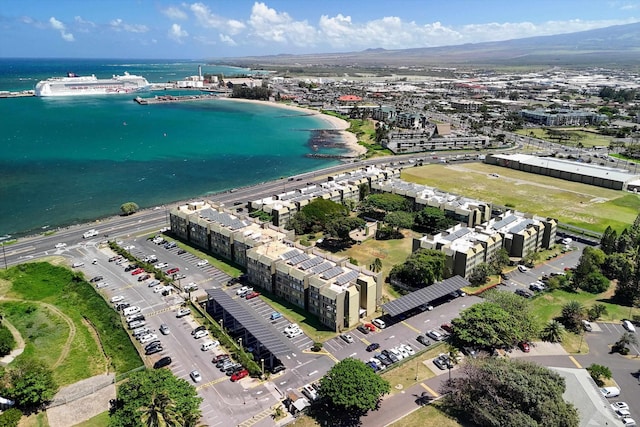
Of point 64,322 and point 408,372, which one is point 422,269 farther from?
point 64,322

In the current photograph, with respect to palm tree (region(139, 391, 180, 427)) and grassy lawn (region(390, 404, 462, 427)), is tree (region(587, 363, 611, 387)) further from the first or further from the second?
palm tree (region(139, 391, 180, 427))

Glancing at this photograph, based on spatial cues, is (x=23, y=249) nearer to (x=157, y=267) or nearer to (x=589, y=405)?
(x=157, y=267)

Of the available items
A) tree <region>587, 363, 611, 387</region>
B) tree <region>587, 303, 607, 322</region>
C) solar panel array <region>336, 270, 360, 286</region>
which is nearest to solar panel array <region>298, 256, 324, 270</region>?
solar panel array <region>336, 270, 360, 286</region>

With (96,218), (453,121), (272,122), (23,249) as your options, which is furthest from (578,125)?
(23,249)

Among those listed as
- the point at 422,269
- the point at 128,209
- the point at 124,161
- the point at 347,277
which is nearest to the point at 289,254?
the point at 347,277

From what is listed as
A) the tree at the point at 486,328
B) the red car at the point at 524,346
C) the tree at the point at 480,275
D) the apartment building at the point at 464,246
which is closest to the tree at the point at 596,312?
the red car at the point at 524,346
